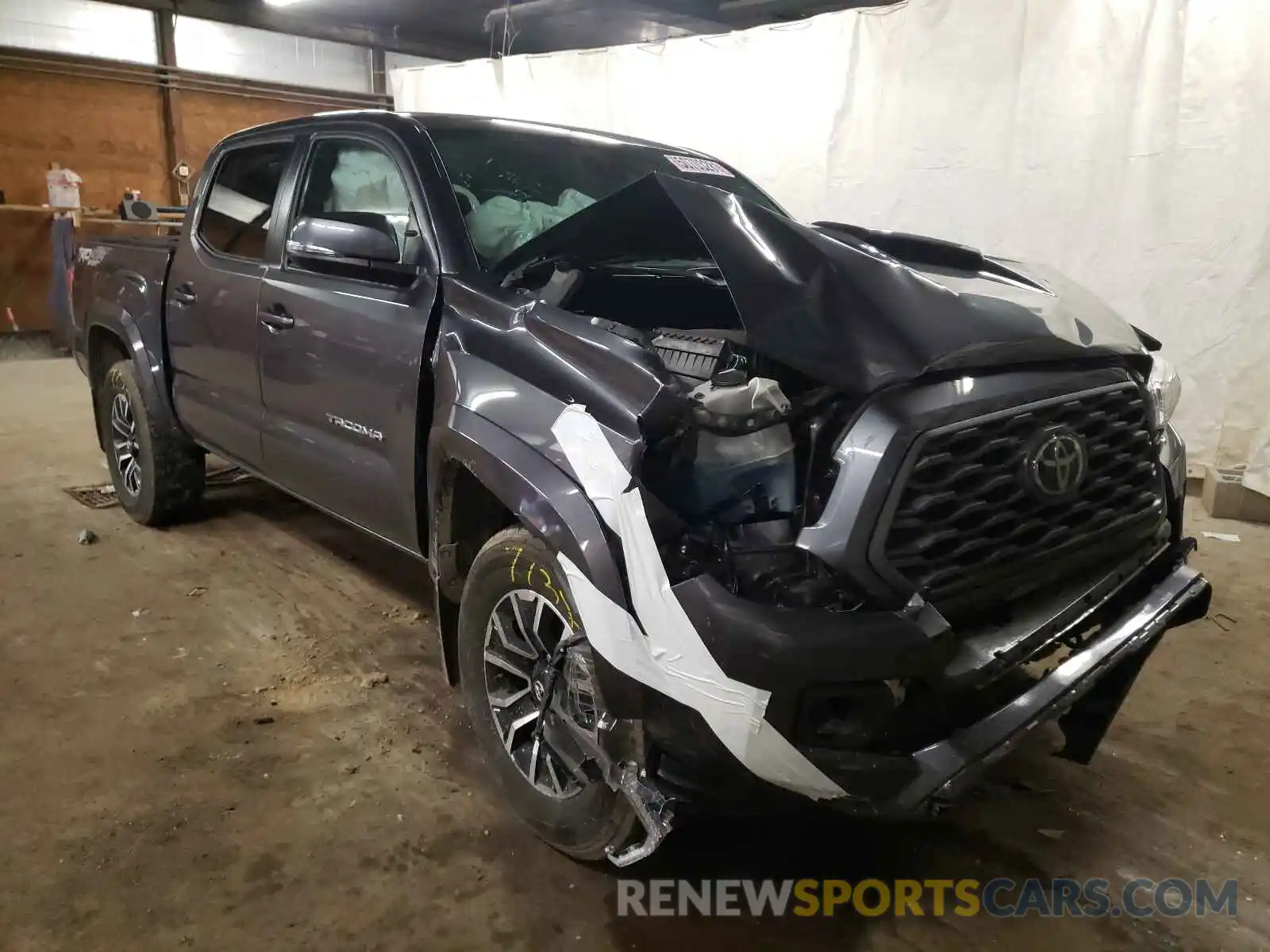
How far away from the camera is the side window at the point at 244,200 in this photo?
3.33 m

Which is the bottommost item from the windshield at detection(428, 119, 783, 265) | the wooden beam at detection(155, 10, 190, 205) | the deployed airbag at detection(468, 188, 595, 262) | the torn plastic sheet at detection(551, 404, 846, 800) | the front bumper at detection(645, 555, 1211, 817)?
the front bumper at detection(645, 555, 1211, 817)

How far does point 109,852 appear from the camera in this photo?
2152 millimetres

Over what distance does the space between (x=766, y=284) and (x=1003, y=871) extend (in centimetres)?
147

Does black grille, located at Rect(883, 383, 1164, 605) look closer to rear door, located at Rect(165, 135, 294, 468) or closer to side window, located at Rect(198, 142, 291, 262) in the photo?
rear door, located at Rect(165, 135, 294, 468)

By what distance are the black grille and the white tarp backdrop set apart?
3.27 m

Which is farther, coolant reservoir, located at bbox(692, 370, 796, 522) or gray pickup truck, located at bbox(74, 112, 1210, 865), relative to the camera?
coolant reservoir, located at bbox(692, 370, 796, 522)

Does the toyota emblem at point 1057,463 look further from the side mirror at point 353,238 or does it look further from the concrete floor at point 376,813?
the side mirror at point 353,238

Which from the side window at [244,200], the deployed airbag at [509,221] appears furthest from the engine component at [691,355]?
the side window at [244,200]

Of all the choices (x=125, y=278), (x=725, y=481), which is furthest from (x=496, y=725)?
(x=125, y=278)

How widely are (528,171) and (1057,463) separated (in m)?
1.82

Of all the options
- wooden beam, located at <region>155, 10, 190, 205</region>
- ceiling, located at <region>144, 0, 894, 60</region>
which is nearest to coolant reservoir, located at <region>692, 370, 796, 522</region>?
ceiling, located at <region>144, 0, 894, 60</region>

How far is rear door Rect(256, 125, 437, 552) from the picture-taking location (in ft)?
8.17

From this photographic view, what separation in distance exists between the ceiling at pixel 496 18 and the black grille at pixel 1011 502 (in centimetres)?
758

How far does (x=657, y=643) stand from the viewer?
5.38 feet
